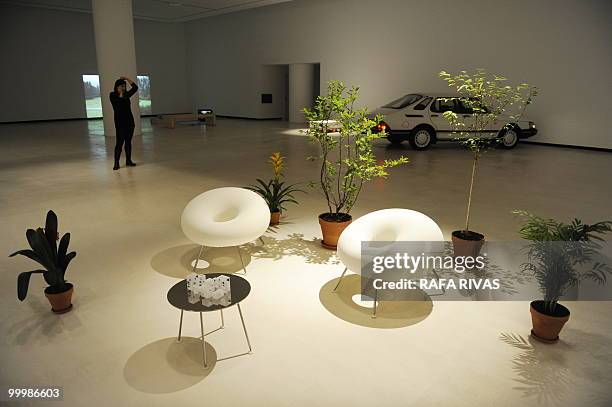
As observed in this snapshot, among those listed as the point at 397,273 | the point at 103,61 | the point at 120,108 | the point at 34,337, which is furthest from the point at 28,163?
the point at 397,273

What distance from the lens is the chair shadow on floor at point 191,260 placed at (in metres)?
3.60

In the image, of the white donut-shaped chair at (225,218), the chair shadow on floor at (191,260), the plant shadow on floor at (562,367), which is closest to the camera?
the plant shadow on floor at (562,367)

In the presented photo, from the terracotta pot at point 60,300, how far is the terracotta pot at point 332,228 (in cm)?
215

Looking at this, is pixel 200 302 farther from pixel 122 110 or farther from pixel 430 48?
pixel 430 48

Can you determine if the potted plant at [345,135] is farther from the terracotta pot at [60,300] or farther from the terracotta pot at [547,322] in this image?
the terracotta pot at [60,300]

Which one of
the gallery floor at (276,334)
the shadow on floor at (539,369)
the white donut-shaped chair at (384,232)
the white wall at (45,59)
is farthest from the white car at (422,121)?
the white wall at (45,59)

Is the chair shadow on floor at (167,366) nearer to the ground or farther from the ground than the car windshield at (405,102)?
nearer to the ground

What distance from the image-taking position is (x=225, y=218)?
386 cm

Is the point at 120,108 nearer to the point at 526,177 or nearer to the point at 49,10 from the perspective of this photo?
the point at 526,177

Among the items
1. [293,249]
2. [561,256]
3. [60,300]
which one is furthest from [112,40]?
[561,256]

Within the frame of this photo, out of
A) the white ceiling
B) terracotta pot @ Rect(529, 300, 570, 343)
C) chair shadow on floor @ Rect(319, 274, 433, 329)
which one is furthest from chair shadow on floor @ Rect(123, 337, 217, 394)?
the white ceiling

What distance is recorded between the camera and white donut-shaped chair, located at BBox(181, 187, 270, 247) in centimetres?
343

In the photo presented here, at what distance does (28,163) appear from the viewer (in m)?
8.20

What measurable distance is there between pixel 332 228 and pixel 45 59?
16.8 m
